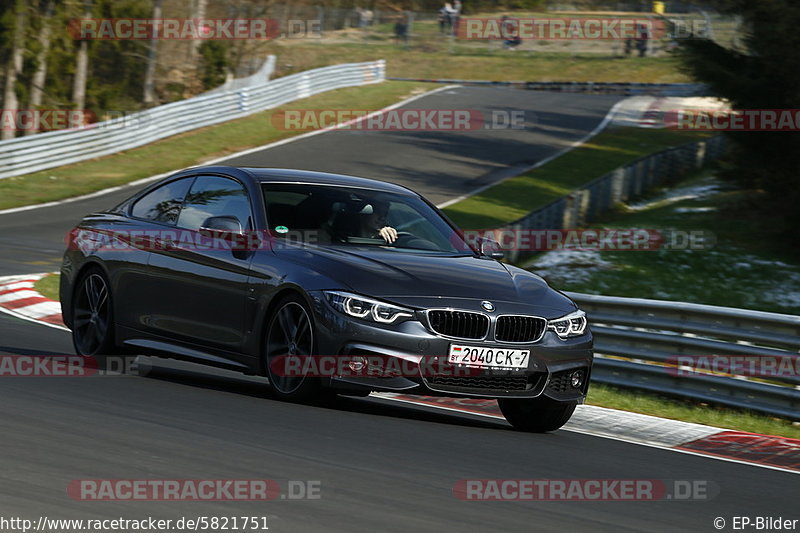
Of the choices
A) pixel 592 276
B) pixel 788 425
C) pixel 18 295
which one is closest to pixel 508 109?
pixel 592 276

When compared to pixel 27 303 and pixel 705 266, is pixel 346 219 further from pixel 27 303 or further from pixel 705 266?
pixel 705 266

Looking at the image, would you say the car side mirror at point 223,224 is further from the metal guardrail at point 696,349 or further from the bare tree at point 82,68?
the bare tree at point 82,68

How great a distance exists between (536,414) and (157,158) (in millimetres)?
25880

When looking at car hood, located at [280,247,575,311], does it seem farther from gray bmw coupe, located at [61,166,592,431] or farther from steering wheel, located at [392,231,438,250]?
steering wheel, located at [392,231,438,250]

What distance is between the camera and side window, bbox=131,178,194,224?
31.2 ft

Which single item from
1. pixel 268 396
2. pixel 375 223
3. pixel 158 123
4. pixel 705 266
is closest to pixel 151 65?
pixel 158 123

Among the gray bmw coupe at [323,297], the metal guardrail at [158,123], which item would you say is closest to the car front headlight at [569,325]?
the gray bmw coupe at [323,297]

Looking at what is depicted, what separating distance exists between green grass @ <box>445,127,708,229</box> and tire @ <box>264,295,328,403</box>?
18.0 metres

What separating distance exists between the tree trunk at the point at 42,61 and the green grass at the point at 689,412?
34.1m

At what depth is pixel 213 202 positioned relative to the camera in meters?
9.23

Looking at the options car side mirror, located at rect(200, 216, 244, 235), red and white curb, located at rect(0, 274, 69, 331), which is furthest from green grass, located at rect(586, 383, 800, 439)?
red and white curb, located at rect(0, 274, 69, 331)

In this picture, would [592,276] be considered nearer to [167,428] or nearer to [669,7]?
[167,428]

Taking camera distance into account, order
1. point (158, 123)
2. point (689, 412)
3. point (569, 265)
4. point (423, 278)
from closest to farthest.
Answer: point (423, 278), point (689, 412), point (569, 265), point (158, 123)

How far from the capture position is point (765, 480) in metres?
7.46
